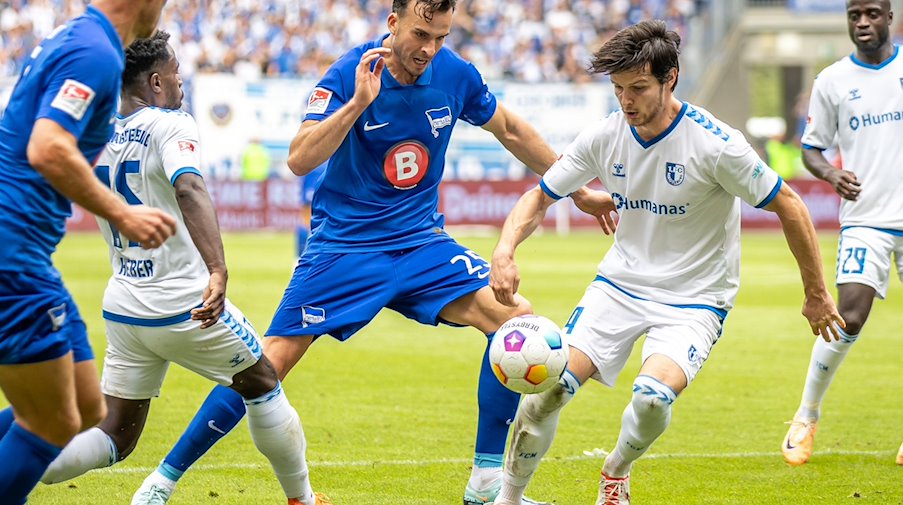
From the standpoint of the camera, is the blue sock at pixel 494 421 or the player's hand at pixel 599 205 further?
the player's hand at pixel 599 205

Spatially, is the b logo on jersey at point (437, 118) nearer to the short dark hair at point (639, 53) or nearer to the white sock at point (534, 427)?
the short dark hair at point (639, 53)

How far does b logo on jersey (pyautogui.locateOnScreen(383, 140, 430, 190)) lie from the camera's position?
6.41 m

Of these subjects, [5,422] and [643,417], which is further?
[643,417]

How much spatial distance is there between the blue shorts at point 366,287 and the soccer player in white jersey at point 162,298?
667mm

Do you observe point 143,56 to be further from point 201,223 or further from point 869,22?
point 869,22

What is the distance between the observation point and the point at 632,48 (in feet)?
18.2

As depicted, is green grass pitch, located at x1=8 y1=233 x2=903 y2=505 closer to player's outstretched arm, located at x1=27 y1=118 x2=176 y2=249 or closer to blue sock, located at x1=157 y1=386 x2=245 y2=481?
blue sock, located at x1=157 y1=386 x2=245 y2=481

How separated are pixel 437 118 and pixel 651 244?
51.3 inches

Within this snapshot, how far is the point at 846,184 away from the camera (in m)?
7.53

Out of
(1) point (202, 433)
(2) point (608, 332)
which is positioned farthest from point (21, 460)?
(2) point (608, 332)

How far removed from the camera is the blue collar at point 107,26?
4.33 m

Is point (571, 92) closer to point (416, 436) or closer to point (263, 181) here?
point (263, 181)

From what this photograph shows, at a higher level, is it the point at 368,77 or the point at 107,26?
Answer: the point at 107,26

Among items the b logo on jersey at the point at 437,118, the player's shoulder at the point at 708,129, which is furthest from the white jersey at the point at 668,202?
the b logo on jersey at the point at 437,118
